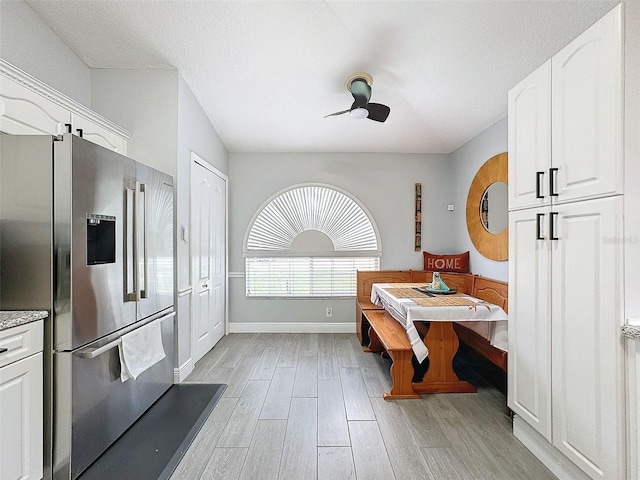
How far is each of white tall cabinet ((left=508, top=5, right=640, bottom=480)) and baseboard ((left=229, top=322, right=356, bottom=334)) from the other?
109 inches

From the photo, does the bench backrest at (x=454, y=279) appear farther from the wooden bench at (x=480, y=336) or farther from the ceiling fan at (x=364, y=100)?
the ceiling fan at (x=364, y=100)

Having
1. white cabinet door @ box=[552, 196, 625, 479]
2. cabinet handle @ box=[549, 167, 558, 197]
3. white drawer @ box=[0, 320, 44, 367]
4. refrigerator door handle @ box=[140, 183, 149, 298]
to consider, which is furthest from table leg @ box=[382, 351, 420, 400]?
white drawer @ box=[0, 320, 44, 367]

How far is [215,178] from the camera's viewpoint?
4.30 meters

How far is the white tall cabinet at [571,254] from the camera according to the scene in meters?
1.49

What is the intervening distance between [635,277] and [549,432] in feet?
3.21

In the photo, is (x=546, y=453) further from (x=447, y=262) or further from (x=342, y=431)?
(x=447, y=262)

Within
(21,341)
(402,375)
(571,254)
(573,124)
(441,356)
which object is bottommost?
(402,375)

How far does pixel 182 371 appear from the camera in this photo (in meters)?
3.21

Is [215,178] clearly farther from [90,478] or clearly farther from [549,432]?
[549,432]

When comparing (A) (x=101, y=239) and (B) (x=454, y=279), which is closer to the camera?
(A) (x=101, y=239)

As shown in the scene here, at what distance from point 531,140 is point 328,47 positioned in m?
1.77

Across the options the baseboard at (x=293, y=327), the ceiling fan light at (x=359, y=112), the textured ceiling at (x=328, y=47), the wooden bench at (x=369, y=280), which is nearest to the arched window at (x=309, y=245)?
the wooden bench at (x=369, y=280)

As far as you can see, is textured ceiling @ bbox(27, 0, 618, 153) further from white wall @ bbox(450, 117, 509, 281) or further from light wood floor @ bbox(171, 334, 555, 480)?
light wood floor @ bbox(171, 334, 555, 480)

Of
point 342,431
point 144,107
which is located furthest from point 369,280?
point 144,107
